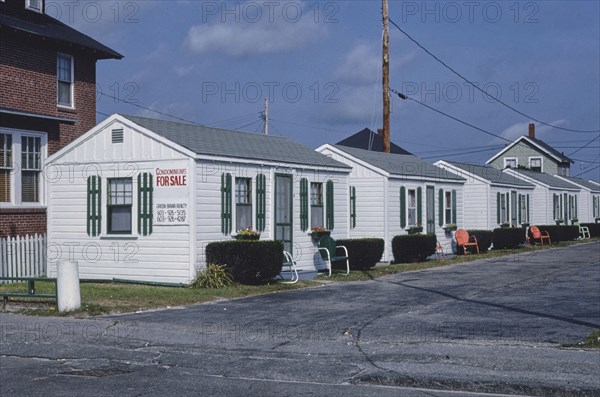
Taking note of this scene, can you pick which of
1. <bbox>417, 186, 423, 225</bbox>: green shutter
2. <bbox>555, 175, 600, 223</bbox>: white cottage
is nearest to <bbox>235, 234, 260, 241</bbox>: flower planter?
<bbox>417, 186, 423, 225</bbox>: green shutter

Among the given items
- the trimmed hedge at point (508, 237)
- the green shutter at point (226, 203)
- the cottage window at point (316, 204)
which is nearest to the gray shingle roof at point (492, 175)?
the trimmed hedge at point (508, 237)

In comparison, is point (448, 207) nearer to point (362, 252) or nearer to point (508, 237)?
point (508, 237)

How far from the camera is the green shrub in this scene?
19.8 metres

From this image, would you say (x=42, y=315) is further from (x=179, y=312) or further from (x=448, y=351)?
(x=448, y=351)

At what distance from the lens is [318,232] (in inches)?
965

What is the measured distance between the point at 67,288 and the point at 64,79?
13.9 meters

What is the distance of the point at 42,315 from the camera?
610 inches

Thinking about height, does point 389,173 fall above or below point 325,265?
above

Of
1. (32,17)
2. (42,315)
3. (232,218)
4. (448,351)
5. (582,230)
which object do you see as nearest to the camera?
(448,351)

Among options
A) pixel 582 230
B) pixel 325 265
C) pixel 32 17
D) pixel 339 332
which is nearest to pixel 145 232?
pixel 325 265

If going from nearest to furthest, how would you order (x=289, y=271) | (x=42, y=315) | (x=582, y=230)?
(x=42, y=315)
(x=289, y=271)
(x=582, y=230)

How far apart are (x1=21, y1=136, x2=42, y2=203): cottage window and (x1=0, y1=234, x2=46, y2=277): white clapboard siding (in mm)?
1602

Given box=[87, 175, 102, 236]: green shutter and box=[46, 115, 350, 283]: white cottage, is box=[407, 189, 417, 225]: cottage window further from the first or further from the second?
box=[87, 175, 102, 236]: green shutter

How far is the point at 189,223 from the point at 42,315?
5.31m
